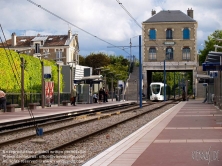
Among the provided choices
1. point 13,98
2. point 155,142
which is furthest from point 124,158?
point 13,98

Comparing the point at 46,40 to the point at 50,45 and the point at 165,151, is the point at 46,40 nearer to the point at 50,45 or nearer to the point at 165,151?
the point at 50,45

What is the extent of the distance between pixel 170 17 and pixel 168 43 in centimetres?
456

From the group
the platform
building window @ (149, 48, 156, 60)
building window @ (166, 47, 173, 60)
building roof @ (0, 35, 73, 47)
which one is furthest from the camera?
building roof @ (0, 35, 73, 47)

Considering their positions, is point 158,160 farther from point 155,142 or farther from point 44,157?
point 155,142

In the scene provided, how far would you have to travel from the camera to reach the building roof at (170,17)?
78875 millimetres

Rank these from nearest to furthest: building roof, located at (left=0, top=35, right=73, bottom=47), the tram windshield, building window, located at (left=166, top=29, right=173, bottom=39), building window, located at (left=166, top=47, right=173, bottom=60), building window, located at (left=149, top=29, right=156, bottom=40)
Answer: the tram windshield < building window, located at (left=166, top=47, right=173, bottom=60) < building window, located at (left=149, top=29, right=156, bottom=40) < building window, located at (left=166, top=29, right=173, bottom=39) < building roof, located at (left=0, top=35, right=73, bottom=47)

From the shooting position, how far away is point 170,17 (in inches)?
3147

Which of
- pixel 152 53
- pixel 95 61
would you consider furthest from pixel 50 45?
pixel 152 53

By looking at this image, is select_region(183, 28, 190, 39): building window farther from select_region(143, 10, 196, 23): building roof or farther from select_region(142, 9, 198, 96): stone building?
select_region(143, 10, 196, 23): building roof

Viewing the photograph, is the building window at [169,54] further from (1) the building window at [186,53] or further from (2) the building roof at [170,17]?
(2) the building roof at [170,17]

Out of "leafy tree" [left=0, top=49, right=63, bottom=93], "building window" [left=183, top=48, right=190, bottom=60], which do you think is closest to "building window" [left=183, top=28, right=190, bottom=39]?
"building window" [left=183, top=48, right=190, bottom=60]

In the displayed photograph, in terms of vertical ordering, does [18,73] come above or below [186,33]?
below

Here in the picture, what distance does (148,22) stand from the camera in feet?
258

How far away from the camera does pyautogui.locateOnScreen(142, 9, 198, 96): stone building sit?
77875mm
